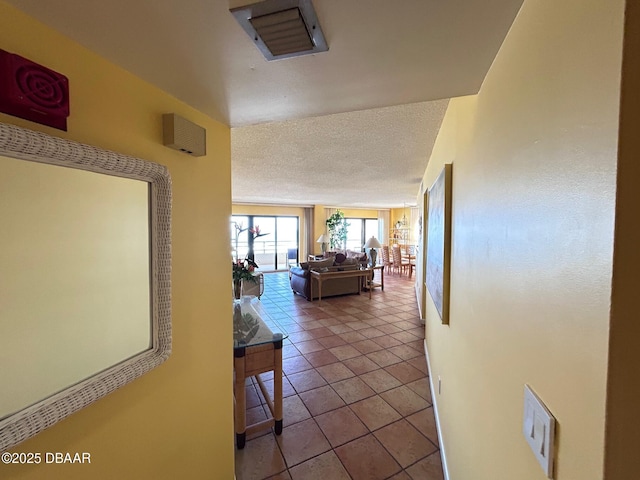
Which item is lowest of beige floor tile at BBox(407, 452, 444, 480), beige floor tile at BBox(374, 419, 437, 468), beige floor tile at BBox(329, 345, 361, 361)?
beige floor tile at BBox(407, 452, 444, 480)

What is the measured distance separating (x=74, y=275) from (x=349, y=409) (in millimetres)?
2180

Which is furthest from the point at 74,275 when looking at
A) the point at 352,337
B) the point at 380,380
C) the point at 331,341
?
the point at 352,337

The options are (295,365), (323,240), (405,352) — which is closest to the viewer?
(295,365)

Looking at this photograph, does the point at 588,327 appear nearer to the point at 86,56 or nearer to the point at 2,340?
the point at 2,340

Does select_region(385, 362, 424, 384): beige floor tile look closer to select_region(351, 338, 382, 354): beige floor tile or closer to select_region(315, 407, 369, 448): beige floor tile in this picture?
select_region(351, 338, 382, 354): beige floor tile

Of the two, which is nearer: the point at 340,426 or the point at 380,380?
the point at 340,426

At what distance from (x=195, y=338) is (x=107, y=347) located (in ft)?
1.40

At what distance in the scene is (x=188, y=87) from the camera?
1.05m

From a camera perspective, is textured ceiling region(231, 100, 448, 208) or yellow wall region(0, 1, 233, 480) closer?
yellow wall region(0, 1, 233, 480)

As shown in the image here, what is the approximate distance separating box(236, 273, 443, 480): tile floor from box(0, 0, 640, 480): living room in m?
0.35

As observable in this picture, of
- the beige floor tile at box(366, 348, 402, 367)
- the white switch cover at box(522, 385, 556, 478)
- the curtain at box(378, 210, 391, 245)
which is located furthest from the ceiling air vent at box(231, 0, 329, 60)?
Answer: the curtain at box(378, 210, 391, 245)

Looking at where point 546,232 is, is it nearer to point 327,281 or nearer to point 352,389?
point 352,389

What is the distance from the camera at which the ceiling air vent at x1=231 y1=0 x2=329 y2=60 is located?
64cm

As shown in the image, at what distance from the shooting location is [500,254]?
0.82 metres
